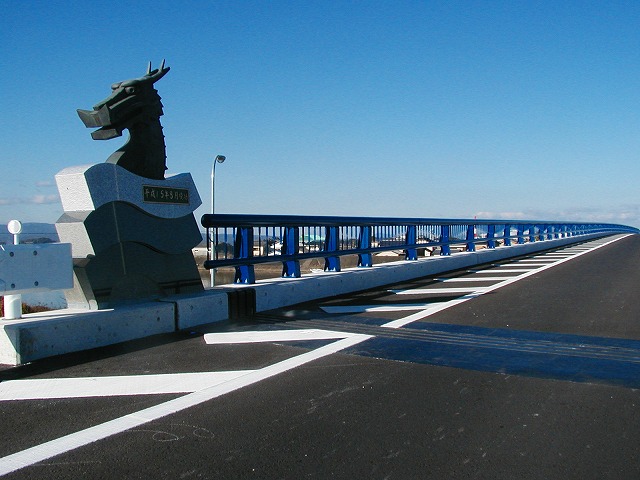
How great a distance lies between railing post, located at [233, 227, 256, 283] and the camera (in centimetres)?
936

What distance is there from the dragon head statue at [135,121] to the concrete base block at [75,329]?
69.9 inches

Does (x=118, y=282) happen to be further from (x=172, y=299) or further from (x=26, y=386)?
(x=26, y=386)

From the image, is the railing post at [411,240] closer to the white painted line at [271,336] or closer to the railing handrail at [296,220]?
the railing handrail at [296,220]

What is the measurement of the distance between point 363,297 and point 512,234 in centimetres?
1497

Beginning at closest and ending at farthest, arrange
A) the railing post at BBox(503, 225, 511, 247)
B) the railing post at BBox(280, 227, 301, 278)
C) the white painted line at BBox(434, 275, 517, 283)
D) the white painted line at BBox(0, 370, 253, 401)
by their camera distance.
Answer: the white painted line at BBox(0, 370, 253, 401) → the railing post at BBox(280, 227, 301, 278) → the white painted line at BBox(434, 275, 517, 283) → the railing post at BBox(503, 225, 511, 247)

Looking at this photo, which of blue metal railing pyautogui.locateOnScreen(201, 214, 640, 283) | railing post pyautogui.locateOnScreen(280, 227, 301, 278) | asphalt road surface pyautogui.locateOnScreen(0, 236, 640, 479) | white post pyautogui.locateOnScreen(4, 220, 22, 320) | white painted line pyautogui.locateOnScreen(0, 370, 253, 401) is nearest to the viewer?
asphalt road surface pyautogui.locateOnScreen(0, 236, 640, 479)

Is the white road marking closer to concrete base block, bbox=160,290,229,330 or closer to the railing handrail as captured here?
the railing handrail

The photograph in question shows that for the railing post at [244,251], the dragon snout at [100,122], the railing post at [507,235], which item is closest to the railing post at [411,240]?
the railing post at [244,251]

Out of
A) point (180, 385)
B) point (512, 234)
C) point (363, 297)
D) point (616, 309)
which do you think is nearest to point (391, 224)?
point (363, 297)

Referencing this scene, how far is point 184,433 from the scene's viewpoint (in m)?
4.12

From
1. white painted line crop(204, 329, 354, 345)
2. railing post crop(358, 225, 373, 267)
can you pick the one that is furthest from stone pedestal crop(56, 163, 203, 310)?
railing post crop(358, 225, 373, 267)

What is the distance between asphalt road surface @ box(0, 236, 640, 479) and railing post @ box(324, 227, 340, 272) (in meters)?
3.65

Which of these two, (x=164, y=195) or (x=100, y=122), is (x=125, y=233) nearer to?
(x=164, y=195)

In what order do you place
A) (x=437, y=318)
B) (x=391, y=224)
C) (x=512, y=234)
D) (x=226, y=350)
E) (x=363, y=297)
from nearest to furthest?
(x=226, y=350) < (x=437, y=318) < (x=363, y=297) < (x=391, y=224) < (x=512, y=234)
